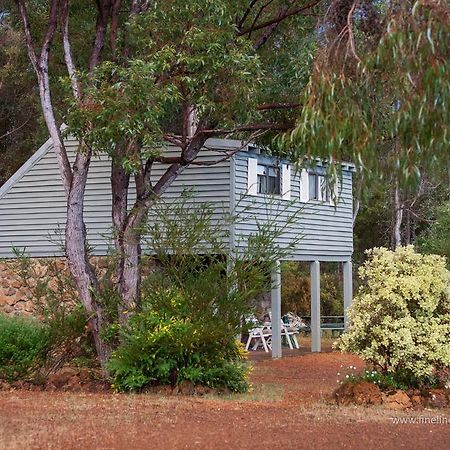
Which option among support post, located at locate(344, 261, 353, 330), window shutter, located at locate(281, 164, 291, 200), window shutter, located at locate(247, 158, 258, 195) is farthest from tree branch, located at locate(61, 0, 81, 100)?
support post, located at locate(344, 261, 353, 330)

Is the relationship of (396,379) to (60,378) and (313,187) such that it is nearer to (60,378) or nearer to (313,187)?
(60,378)

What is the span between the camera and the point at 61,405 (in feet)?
38.7

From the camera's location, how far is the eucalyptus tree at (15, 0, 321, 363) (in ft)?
44.3

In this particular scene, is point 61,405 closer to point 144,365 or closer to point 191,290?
point 144,365

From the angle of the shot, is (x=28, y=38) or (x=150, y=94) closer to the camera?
(x=150, y=94)

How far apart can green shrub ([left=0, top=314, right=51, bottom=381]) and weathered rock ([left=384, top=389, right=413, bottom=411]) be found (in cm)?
572

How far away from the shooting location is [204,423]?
1018 cm

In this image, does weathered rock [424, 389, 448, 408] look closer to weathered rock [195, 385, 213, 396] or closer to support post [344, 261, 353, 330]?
weathered rock [195, 385, 213, 396]

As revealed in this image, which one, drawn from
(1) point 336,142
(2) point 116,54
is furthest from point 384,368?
(2) point 116,54

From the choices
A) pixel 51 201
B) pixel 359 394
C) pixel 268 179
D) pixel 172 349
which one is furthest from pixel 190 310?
pixel 51 201

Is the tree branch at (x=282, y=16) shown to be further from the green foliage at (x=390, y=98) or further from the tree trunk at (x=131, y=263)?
the green foliage at (x=390, y=98)

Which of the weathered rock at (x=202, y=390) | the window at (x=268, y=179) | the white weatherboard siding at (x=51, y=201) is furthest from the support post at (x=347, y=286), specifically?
the weathered rock at (x=202, y=390)

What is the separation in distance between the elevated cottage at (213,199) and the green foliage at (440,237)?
7.05 metres

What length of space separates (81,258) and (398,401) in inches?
236
